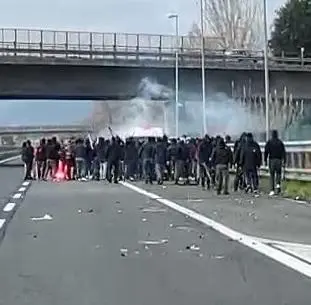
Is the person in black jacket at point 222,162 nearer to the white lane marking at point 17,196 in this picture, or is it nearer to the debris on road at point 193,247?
the white lane marking at point 17,196

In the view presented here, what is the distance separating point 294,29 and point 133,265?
80.8 m

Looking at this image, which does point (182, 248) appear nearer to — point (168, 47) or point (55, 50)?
point (55, 50)

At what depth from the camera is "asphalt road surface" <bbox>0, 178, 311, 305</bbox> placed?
9070 mm

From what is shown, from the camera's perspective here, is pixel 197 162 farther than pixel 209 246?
Yes

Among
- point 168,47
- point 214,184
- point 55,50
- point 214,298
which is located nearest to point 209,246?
point 214,298

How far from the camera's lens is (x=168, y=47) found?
6481 cm

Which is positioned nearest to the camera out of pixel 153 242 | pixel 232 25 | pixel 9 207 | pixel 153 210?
pixel 153 242

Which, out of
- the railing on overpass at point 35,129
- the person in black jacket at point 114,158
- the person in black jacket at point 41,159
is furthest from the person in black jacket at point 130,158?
the railing on overpass at point 35,129

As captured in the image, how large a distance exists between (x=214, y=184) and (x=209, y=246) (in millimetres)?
16415

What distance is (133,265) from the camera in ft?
37.1

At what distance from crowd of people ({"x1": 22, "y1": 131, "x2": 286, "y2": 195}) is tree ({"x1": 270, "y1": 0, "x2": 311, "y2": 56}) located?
53971 mm

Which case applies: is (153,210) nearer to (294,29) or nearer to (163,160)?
(163,160)

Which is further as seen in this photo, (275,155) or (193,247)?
(275,155)

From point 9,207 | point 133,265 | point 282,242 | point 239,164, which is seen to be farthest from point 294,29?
point 133,265
